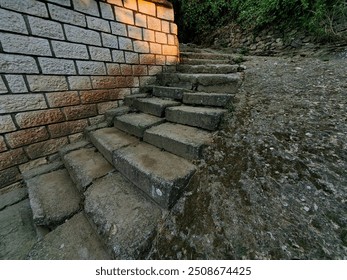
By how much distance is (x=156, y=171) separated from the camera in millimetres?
1314

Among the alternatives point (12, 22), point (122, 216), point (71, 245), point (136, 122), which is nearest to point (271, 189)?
point (122, 216)

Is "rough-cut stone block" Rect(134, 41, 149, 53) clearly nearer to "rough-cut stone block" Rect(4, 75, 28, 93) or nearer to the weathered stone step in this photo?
"rough-cut stone block" Rect(4, 75, 28, 93)

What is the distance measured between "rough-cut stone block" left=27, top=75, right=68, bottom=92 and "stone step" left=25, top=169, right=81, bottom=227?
1.04m

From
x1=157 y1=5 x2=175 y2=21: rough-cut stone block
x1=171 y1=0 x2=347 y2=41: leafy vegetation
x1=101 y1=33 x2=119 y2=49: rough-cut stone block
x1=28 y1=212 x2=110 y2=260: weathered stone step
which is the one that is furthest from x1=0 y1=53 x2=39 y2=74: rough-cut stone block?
x1=171 y1=0 x2=347 y2=41: leafy vegetation

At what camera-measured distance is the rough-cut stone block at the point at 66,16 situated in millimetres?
1934

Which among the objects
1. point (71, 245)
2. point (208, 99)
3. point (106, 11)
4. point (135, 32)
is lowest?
point (71, 245)

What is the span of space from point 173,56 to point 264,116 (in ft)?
7.52

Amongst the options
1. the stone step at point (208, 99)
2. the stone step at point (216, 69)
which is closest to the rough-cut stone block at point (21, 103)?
the stone step at point (208, 99)

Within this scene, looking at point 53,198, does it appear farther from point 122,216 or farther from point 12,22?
point 12,22

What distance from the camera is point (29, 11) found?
1.78 metres

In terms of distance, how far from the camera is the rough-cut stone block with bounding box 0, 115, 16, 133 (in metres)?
1.78

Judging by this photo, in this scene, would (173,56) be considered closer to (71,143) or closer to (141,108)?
(141,108)

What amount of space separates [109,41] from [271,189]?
9.17ft

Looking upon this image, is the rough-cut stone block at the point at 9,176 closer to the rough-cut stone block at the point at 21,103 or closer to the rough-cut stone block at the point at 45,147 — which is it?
the rough-cut stone block at the point at 45,147
